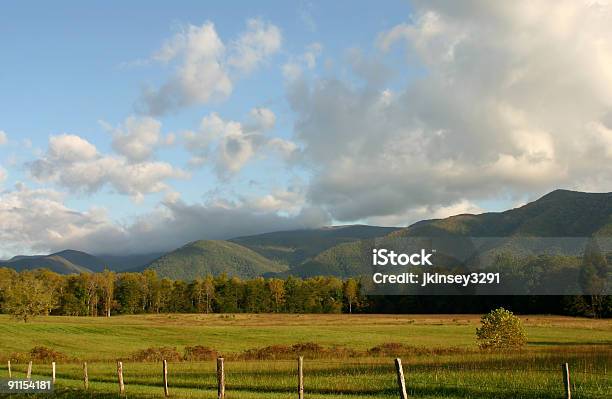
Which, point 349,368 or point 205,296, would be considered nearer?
point 349,368

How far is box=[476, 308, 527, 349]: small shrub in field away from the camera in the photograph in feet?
189

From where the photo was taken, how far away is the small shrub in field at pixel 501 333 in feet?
189

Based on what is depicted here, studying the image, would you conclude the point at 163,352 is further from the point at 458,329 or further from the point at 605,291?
the point at 605,291

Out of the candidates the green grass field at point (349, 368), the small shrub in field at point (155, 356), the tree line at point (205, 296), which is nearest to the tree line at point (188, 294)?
the tree line at point (205, 296)

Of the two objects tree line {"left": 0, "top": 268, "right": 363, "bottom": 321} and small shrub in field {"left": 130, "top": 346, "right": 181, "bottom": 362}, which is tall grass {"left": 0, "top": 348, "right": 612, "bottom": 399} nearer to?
small shrub in field {"left": 130, "top": 346, "right": 181, "bottom": 362}

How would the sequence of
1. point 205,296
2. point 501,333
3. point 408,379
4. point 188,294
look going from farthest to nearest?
point 188,294
point 205,296
point 501,333
point 408,379

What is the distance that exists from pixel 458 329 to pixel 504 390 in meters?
71.5

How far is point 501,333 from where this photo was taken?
190 feet

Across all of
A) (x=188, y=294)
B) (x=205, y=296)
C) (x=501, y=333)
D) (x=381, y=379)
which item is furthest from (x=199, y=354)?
(x=188, y=294)

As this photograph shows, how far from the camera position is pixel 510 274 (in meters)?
154

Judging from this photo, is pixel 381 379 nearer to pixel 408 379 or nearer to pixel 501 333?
pixel 408 379

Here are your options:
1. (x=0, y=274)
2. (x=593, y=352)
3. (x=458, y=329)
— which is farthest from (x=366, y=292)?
(x=593, y=352)

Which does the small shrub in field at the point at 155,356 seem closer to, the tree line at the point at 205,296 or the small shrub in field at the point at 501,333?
the small shrub in field at the point at 501,333

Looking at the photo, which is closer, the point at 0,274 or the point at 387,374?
the point at 387,374
